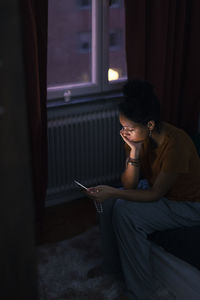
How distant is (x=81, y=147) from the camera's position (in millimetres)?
3127

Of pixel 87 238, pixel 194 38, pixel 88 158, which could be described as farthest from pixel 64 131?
pixel 194 38

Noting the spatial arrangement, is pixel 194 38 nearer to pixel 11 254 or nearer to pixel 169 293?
pixel 169 293

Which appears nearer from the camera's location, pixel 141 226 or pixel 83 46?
pixel 141 226

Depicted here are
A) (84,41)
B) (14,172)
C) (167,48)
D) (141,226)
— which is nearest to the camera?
(14,172)

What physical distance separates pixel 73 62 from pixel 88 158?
0.76 meters

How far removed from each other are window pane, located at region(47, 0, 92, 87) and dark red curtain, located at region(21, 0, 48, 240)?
42 cm

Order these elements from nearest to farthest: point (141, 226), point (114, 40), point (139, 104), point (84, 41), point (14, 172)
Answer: point (14, 172)
point (139, 104)
point (141, 226)
point (84, 41)
point (114, 40)

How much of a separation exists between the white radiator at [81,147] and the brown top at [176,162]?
84 cm

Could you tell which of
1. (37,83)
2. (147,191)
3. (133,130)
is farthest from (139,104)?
(37,83)

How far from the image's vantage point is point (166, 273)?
2258 mm

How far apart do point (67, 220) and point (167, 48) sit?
1472mm

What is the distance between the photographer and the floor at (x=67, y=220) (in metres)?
2.91

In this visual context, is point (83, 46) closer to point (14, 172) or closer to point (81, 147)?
→ point (81, 147)

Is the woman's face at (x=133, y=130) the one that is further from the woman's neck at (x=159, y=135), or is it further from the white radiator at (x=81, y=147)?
the white radiator at (x=81, y=147)
